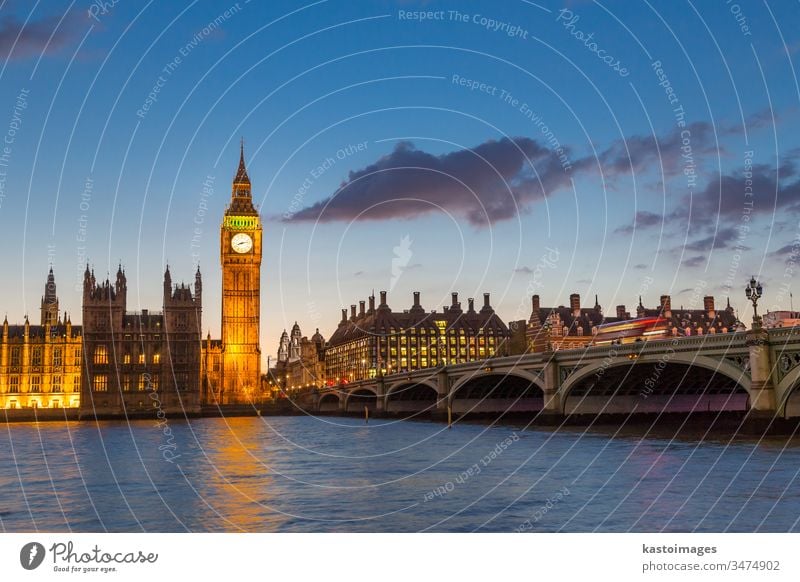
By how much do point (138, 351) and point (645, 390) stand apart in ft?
213

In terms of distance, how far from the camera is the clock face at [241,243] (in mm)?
137250

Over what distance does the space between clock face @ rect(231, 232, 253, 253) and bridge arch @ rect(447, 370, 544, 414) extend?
2441 inches

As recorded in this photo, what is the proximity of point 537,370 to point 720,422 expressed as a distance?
14024 mm

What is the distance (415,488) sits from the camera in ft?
93.6

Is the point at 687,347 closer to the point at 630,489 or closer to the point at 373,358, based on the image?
the point at 630,489

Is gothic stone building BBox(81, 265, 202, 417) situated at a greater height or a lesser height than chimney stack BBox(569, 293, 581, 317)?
lesser

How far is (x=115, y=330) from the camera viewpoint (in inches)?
4171

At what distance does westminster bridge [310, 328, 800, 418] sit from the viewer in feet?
136

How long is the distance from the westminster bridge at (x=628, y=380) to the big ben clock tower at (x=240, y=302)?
25185 mm

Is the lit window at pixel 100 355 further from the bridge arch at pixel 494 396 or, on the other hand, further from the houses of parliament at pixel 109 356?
the bridge arch at pixel 494 396

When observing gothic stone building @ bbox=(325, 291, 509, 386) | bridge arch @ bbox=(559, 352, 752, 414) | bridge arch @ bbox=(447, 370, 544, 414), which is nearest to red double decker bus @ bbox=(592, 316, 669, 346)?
gothic stone building @ bbox=(325, 291, 509, 386)

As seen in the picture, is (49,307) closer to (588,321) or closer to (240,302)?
(240,302)

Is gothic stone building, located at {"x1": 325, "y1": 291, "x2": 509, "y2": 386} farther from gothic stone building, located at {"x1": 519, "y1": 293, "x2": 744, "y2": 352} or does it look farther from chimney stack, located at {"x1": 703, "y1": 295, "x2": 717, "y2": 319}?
chimney stack, located at {"x1": 703, "y1": 295, "x2": 717, "y2": 319}
